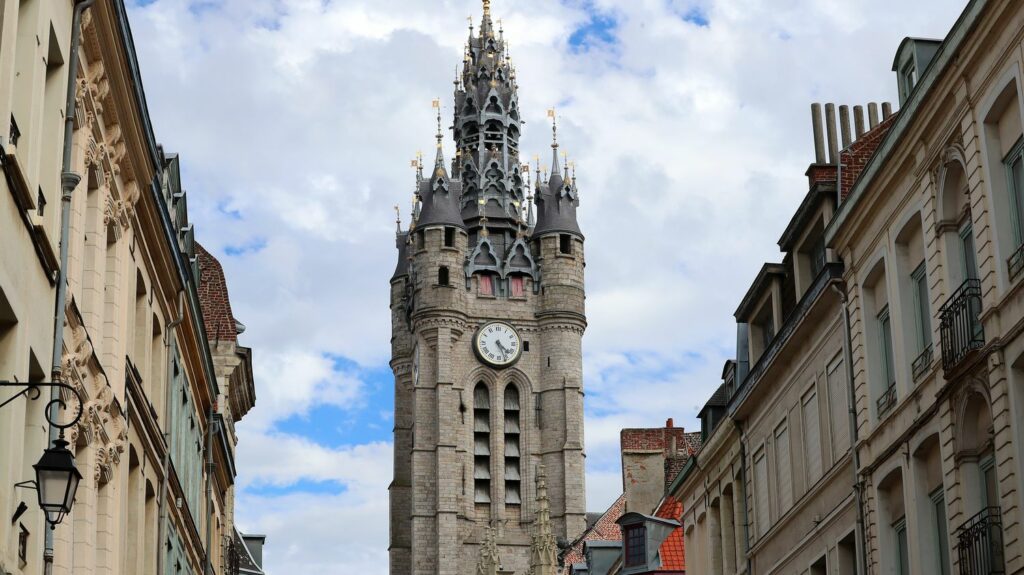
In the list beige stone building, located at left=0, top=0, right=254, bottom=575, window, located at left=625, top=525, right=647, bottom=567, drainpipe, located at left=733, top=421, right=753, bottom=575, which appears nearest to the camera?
beige stone building, located at left=0, top=0, right=254, bottom=575

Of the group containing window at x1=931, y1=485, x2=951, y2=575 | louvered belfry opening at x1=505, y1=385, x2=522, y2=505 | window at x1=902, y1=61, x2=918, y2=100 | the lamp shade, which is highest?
louvered belfry opening at x1=505, y1=385, x2=522, y2=505

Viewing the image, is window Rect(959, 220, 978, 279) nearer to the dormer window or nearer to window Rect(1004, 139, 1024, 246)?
window Rect(1004, 139, 1024, 246)

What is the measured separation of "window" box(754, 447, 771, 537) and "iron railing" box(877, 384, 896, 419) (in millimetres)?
6988

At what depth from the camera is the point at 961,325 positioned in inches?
765

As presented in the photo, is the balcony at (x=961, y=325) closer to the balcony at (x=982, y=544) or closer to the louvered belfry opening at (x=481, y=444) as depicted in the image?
the balcony at (x=982, y=544)

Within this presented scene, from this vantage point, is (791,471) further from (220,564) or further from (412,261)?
(412,261)

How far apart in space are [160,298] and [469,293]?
92.4m

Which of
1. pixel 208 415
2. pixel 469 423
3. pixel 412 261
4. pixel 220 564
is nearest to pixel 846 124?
pixel 208 415

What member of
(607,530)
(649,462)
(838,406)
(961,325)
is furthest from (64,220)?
(607,530)

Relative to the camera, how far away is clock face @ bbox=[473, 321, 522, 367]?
116 metres

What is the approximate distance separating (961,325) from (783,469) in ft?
30.8

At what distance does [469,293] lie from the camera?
119438 millimetres

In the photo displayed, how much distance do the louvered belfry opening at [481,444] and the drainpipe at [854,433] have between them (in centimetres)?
9100

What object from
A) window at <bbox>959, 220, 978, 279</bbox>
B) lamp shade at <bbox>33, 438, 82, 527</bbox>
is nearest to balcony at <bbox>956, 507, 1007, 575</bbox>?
window at <bbox>959, 220, 978, 279</bbox>
